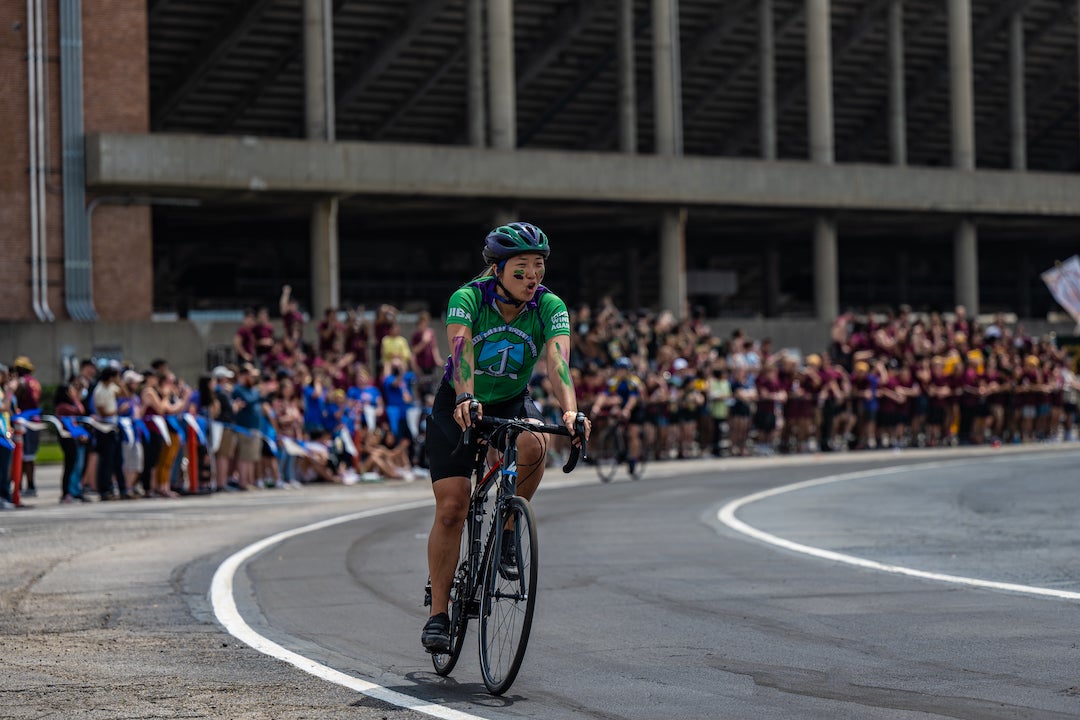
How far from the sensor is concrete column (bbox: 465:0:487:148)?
155ft

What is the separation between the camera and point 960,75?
53.4 m

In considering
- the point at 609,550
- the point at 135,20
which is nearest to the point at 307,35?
the point at 135,20

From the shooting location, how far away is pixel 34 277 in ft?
123

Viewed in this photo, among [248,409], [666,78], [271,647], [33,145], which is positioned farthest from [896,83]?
[271,647]

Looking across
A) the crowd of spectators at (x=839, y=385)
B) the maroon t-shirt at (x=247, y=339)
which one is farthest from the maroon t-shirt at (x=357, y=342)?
the crowd of spectators at (x=839, y=385)

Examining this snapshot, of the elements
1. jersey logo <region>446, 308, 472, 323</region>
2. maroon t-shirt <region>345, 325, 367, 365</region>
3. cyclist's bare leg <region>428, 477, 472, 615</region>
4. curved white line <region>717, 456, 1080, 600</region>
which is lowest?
curved white line <region>717, 456, 1080, 600</region>

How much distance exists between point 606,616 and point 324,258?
32702 millimetres

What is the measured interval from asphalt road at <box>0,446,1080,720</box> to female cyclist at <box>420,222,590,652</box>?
2.16ft

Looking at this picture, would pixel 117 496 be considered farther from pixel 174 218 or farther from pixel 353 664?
pixel 174 218

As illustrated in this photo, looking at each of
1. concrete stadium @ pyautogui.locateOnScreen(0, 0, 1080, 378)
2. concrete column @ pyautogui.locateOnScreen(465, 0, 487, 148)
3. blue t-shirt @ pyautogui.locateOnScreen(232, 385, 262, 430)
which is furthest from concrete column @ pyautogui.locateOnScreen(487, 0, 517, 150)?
blue t-shirt @ pyautogui.locateOnScreen(232, 385, 262, 430)

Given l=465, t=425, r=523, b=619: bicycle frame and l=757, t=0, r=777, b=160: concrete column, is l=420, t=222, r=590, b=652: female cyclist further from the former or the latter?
l=757, t=0, r=777, b=160: concrete column

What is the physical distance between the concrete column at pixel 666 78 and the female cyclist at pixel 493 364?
131ft

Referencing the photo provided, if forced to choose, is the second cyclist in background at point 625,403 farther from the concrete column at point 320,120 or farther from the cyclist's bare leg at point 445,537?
the cyclist's bare leg at point 445,537

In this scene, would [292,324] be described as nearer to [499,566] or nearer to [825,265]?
[499,566]
